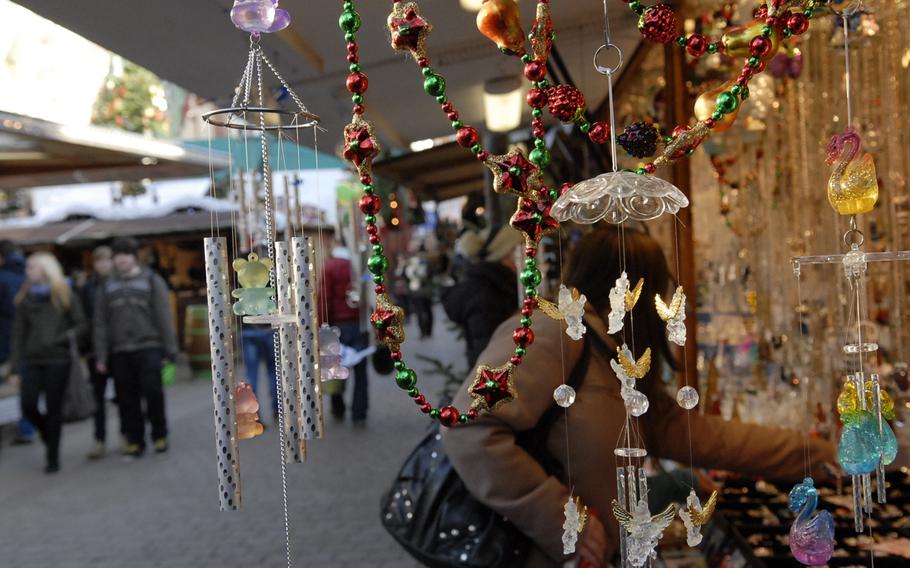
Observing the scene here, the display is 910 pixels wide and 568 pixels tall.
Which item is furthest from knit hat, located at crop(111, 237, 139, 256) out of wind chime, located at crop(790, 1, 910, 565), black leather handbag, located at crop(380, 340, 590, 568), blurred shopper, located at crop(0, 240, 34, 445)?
wind chime, located at crop(790, 1, 910, 565)

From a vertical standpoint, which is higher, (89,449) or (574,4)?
(574,4)

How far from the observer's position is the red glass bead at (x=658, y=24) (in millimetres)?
1193

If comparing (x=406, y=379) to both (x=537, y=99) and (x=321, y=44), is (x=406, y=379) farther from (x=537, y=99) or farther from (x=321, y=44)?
(x=321, y=44)

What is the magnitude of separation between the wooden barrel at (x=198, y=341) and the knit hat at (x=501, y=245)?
692 cm

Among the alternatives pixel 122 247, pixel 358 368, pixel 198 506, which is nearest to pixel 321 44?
pixel 198 506

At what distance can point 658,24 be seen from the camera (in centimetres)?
119

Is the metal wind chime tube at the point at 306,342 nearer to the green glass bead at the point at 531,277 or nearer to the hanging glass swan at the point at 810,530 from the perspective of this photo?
the green glass bead at the point at 531,277

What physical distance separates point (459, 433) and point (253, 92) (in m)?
2.28

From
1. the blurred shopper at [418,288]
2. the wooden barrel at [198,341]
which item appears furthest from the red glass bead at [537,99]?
the blurred shopper at [418,288]

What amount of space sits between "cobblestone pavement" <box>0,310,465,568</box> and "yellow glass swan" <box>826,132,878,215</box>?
10.9 ft

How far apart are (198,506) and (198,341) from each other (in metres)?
6.17

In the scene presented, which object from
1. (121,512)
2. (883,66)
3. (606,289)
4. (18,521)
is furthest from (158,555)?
(883,66)

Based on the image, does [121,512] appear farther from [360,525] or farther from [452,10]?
[452,10]

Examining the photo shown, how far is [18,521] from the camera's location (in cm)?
516
